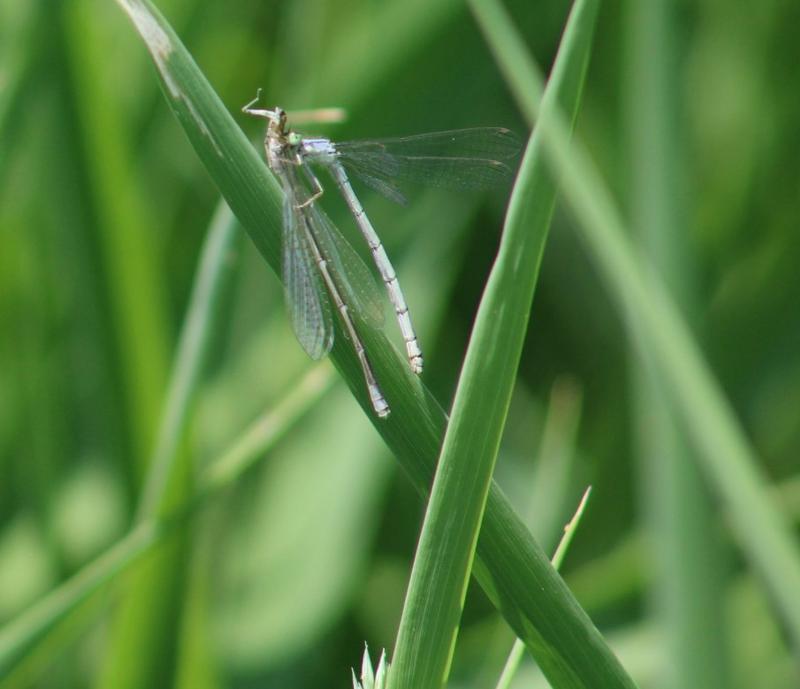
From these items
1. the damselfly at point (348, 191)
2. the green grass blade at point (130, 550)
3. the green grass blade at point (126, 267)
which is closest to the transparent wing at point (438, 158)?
the damselfly at point (348, 191)

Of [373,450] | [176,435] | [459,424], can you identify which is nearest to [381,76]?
[373,450]

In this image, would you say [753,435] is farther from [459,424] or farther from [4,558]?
[459,424]

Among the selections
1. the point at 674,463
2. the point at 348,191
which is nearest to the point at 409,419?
the point at 674,463

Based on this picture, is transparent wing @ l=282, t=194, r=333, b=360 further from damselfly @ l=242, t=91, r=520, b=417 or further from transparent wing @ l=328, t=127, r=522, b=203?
transparent wing @ l=328, t=127, r=522, b=203

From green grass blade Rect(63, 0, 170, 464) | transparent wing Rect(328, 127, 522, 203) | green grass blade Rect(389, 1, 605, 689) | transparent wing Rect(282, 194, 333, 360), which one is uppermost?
green grass blade Rect(63, 0, 170, 464)

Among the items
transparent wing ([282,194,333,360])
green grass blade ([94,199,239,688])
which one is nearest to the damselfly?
transparent wing ([282,194,333,360])

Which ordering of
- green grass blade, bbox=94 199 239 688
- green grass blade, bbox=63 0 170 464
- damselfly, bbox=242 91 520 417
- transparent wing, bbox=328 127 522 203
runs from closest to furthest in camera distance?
damselfly, bbox=242 91 520 417 < green grass blade, bbox=94 199 239 688 < transparent wing, bbox=328 127 522 203 < green grass blade, bbox=63 0 170 464
